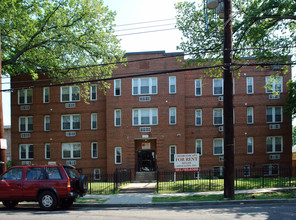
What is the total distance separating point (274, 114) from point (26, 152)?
23.9m

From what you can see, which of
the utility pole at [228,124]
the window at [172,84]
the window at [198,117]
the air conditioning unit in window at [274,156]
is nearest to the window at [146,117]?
the window at [172,84]

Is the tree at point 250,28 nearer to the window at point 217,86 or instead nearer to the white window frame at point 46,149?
the window at point 217,86

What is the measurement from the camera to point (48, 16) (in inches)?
818

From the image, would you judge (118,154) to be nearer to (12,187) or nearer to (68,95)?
(68,95)

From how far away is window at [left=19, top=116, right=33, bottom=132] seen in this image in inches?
1171

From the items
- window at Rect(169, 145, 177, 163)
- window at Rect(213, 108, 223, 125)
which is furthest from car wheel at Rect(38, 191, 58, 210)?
window at Rect(213, 108, 223, 125)

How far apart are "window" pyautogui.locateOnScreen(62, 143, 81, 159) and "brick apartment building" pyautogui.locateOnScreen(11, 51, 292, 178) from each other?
10cm

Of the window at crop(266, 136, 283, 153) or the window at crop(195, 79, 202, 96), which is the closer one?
the window at crop(266, 136, 283, 153)

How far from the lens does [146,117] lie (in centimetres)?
Result: 2764

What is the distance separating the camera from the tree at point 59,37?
815 inches

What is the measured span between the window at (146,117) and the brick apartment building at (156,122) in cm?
9

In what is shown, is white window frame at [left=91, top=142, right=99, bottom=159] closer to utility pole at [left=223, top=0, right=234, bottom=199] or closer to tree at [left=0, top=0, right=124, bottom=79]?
tree at [left=0, top=0, right=124, bottom=79]

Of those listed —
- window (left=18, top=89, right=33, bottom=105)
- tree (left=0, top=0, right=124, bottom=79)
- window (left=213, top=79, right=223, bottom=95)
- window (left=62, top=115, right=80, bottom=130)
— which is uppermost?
tree (left=0, top=0, right=124, bottom=79)

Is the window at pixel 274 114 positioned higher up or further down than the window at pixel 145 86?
further down
